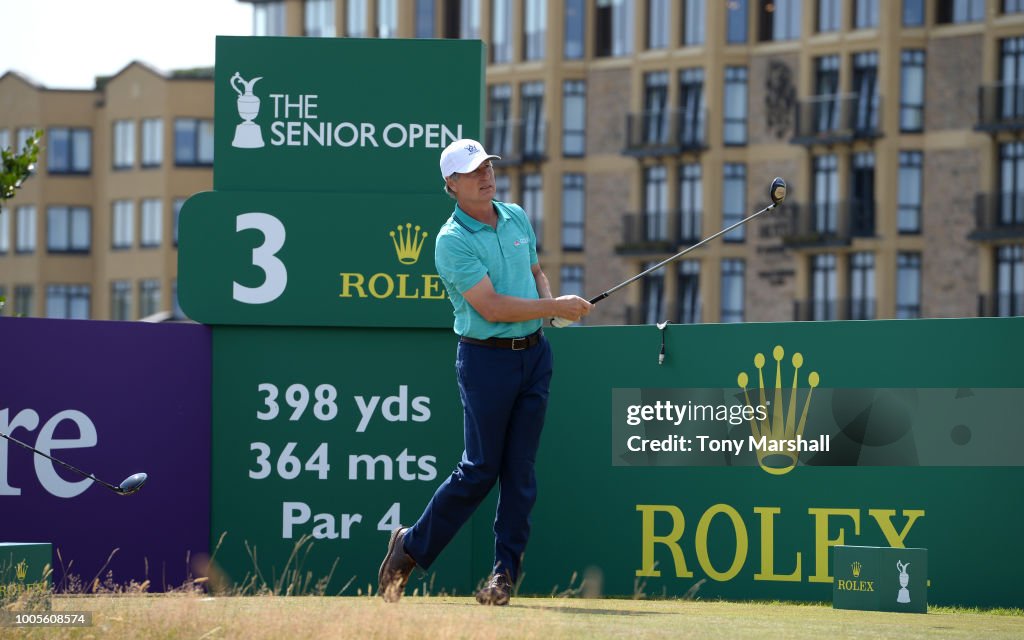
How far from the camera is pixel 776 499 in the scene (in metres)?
8.41

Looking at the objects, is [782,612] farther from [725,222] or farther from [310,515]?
[725,222]

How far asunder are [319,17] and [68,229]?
14052 millimetres

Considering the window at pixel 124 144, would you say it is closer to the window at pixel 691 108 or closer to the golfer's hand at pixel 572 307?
the window at pixel 691 108

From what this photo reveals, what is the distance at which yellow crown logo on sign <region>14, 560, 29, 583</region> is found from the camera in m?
7.23

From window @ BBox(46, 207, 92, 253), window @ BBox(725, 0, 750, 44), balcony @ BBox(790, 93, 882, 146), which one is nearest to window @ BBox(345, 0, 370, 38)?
window @ BBox(46, 207, 92, 253)

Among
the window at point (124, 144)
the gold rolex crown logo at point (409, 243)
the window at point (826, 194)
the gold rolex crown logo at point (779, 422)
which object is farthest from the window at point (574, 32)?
the gold rolex crown logo at point (779, 422)

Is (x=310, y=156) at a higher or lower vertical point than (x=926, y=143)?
lower

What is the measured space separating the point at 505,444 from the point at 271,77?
2.82 metres

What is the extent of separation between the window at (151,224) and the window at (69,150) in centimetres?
379

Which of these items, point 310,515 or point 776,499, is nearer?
point 776,499

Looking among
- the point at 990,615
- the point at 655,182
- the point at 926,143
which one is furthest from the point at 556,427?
the point at 655,182

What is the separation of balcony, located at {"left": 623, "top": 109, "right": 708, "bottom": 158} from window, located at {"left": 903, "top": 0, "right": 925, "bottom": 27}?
7305mm

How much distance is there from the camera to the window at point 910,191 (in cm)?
5478

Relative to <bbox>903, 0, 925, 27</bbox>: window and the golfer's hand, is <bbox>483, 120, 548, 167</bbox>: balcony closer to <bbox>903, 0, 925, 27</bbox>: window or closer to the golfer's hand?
<bbox>903, 0, 925, 27</bbox>: window
